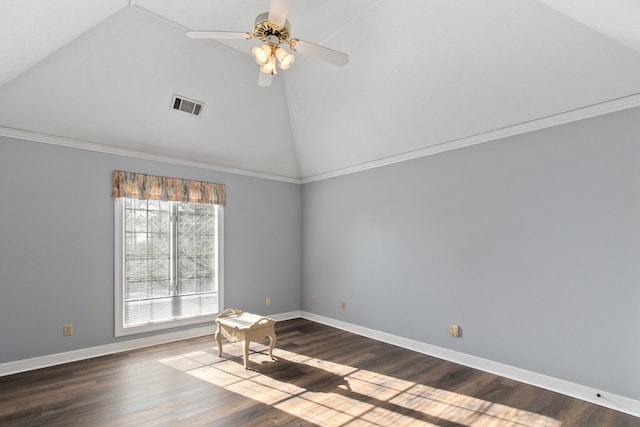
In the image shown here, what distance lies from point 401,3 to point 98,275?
445 cm

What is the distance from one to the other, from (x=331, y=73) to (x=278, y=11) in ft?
6.20

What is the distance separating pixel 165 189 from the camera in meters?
4.63

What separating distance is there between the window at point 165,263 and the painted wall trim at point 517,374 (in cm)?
240

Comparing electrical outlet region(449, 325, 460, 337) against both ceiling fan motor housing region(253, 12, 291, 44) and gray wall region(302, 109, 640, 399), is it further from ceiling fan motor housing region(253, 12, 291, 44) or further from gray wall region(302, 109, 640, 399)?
ceiling fan motor housing region(253, 12, 291, 44)

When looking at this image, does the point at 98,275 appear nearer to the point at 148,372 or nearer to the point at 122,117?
the point at 148,372

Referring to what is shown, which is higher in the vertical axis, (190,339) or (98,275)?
(98,275)

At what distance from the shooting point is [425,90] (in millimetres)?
3689

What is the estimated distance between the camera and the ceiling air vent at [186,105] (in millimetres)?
4078

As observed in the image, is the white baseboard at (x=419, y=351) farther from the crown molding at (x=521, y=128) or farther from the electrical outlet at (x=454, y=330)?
the crown molding at (x=521, y=128)

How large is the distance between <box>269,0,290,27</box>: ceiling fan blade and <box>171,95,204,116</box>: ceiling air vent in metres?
2.20

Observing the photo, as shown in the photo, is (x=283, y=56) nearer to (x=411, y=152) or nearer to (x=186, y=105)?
(x=186, y=105)

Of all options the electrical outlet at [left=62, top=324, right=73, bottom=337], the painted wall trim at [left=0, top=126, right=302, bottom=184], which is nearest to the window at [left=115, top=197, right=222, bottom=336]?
the electrical outlet at [left=62, top=324, right=73, bottom=337]

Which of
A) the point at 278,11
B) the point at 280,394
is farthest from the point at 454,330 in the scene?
the point at 278,11

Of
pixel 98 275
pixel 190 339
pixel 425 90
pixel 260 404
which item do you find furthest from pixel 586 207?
pixel 98 275
